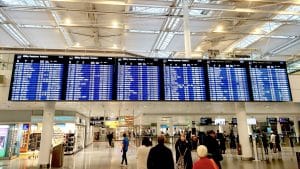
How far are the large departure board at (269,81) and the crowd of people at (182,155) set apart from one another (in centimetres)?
225

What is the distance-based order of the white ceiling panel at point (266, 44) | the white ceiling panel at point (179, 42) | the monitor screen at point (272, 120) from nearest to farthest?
the white ceiling panel at point (179, 42), the white ceiling panel at point (266, 44), the monitor screen at point (272, 120)

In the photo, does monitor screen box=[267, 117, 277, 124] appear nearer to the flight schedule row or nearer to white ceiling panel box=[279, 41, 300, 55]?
white ceiling panel box=[279, 41, 300, 55]

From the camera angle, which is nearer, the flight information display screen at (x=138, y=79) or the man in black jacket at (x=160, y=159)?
the man in black jacket at (x=160, y=159)

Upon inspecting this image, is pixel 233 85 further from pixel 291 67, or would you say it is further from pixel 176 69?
pixel 291 67

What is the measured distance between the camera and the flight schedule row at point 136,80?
6406 mm

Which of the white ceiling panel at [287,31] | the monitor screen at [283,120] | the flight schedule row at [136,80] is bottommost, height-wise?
the monitor screen at [283,120]

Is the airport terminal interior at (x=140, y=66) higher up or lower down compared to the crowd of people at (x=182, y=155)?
higher up

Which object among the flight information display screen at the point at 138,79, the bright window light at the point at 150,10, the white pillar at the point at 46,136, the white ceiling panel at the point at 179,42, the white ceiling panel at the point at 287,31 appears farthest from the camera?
the white ceiling panel at the point at 179,42

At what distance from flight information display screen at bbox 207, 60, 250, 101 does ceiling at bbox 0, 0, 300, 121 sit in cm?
173

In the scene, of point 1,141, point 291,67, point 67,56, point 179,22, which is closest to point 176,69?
point 67,56

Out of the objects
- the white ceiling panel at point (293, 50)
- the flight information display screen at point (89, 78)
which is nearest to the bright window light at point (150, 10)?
the flight information display screen at point (89, 78)

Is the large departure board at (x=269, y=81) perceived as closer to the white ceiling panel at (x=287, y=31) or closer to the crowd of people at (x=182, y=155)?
the crowd of people at (x=182, y=155)

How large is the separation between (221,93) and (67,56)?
470 centimetres

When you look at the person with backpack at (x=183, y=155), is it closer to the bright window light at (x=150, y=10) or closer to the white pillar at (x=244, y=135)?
the white pillar at (x=244, y=135)
